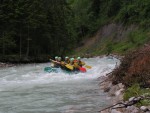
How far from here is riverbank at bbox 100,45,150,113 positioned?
1109 centimetres

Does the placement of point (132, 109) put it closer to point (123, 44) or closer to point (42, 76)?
point (42, 76)

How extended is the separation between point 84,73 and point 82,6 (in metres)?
68.7

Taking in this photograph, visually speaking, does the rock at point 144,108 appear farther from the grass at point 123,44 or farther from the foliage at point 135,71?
the grass at point 123,44

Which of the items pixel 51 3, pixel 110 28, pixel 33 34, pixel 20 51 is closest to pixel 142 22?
pixel 110 28

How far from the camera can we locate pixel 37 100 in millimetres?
14812

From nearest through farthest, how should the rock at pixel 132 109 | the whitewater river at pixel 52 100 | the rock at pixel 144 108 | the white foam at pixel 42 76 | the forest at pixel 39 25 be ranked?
the rock at pixel 144 108 → the rock at pixel 132 109 → the whitewater river at pixel 52 100 → the white foam at pixel 42 76 → the forest at pixel 39 25

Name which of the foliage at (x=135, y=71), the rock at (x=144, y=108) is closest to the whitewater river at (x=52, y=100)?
the foliage at (x=135, y=71)

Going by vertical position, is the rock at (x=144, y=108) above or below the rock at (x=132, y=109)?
above

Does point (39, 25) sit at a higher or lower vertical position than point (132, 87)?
higher

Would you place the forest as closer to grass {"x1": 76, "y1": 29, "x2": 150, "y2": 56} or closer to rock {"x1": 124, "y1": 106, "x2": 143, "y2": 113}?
grass {"x1": 76, "y1": 29, "x2": 150, "y2": 56}

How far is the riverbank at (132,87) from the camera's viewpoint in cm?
1109

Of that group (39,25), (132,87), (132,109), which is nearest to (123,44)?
(39,25)

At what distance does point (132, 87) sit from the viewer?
13.5 meters

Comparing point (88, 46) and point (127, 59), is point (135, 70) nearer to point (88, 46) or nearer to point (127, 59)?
point (127, 59)
